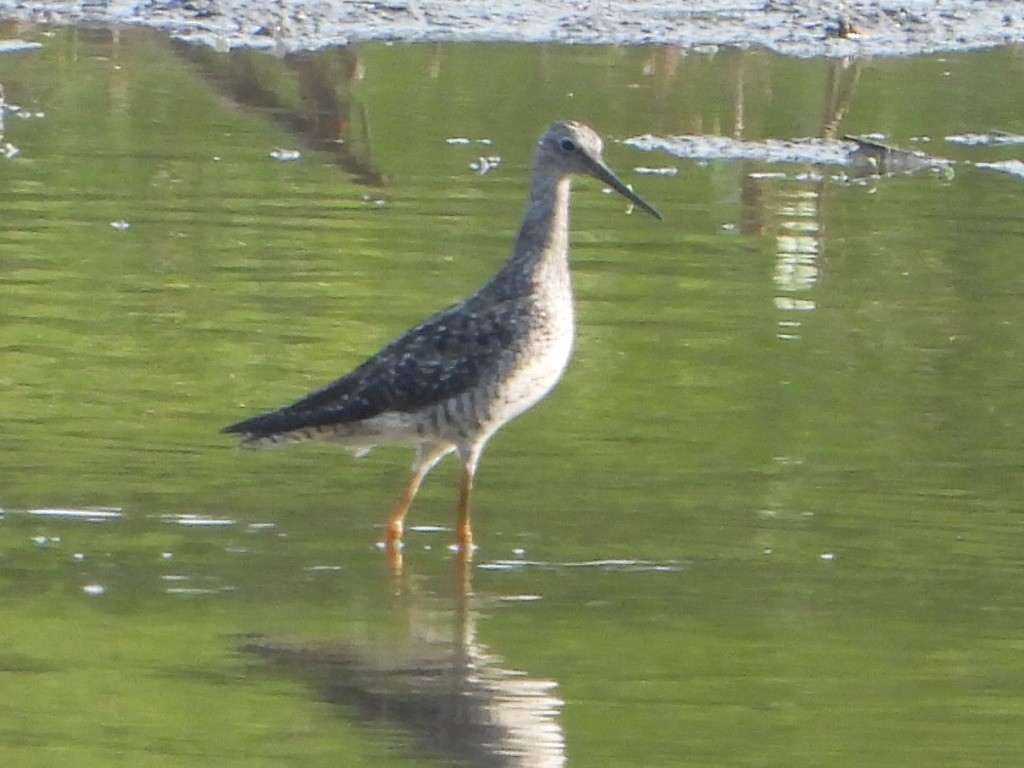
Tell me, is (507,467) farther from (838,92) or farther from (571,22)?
(571,22)

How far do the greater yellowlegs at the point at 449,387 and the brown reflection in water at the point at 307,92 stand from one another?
19.6ft

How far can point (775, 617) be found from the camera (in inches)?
290

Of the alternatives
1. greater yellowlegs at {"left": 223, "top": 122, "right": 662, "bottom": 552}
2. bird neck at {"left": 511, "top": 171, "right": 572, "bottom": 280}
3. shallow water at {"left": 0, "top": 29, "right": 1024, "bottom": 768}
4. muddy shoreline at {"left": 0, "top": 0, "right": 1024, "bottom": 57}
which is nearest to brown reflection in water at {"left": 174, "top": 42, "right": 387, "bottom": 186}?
shallow water at {"left": 0, "top": 29, "right": 1024, "bottom": 768}

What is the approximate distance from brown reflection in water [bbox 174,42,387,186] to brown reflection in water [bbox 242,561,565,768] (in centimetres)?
757

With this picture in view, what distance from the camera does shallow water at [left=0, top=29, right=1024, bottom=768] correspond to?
6543 mm

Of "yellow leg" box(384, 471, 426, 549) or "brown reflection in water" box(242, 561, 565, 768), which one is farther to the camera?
"yellow leg" box(384, 471, 426, 549)

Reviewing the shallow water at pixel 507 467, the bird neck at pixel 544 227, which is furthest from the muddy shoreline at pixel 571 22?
the bird neck at pixel 544 227

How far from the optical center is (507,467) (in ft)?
29.9

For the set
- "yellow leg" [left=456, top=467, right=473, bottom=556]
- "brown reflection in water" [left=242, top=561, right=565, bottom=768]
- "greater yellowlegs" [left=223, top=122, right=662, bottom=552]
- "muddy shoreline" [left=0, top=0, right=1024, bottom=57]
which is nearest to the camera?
"brown reflection in water" [left=242, top=561, right=565, bottom=768]

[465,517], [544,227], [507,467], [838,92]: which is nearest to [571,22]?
[838,92]

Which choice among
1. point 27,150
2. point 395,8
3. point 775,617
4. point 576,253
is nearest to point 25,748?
point 775,617

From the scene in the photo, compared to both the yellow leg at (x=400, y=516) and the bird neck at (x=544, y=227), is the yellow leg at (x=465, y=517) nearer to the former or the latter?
the yellow leg at (x=400, y=516)

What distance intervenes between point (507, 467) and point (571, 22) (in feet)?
39.6

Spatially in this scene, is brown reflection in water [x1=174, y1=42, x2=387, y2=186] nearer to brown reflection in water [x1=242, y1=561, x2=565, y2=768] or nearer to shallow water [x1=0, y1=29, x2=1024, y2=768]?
shallow water [x1=0, y1=29, x2=1024, y2=768]
